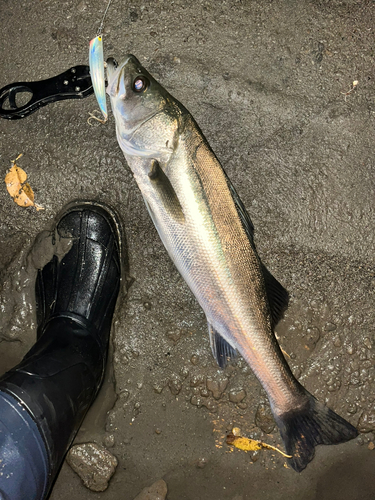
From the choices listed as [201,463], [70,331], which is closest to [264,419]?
[201,463]

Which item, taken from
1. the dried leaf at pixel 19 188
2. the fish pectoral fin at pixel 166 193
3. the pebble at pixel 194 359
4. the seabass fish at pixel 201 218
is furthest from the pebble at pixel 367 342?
the dried leaf at pixel 19 188

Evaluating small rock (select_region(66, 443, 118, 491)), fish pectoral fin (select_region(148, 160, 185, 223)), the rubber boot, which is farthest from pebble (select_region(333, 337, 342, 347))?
small rock (select_region(66, 443, 118, 491))

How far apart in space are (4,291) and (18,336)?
347mm

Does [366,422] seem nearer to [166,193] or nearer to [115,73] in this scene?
[166,193]

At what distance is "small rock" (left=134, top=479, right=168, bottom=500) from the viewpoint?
248 cm

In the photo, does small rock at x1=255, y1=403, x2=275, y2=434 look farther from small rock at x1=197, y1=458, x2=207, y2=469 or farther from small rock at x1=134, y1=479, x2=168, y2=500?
small rock at x1=134, y1=479, x2=168, y2=500

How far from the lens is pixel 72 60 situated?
2799mm

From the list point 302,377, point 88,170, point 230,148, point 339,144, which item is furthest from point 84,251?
point 339,144

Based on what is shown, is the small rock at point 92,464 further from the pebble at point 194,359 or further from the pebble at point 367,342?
the pebble at point 367,342

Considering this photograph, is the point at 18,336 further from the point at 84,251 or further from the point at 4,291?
the point at 84,251

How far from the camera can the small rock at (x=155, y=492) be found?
8.14 feet

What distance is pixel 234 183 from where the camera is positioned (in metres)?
2.73

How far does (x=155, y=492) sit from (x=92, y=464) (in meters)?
0.47

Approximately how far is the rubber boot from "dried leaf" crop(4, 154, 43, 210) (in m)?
0.30
